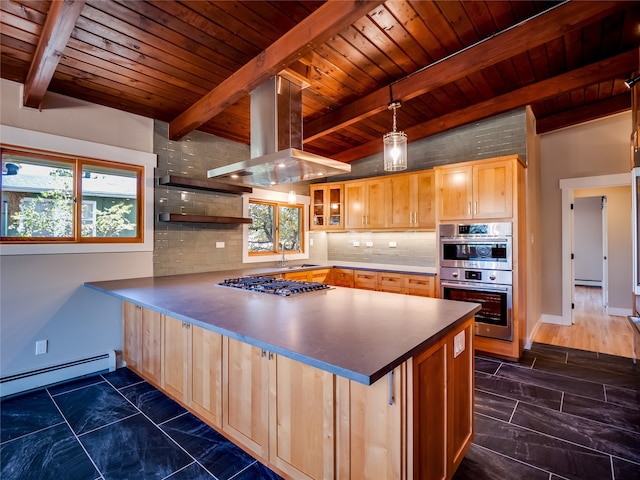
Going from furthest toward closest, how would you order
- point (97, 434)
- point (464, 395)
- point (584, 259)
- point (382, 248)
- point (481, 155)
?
point (584, 259) → point (382, 248) → point (481, 155) → point (97, 434) → point (464, 395)

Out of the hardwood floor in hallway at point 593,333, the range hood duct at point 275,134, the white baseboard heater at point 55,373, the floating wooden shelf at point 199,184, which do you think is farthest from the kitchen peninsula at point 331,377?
the hardwood floor in hallway at point 593,333

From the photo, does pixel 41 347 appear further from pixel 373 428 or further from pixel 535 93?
pixel 535 93

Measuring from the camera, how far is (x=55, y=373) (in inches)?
115

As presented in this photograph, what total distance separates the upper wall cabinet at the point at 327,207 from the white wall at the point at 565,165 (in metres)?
2.86

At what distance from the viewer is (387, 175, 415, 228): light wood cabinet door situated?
444 cm

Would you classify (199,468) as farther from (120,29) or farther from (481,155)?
(481,155)

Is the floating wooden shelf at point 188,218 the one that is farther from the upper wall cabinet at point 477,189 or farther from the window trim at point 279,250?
the upper wall cabinet at point 477,189

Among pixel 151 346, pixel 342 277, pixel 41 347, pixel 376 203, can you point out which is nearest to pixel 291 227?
pixel 342 277

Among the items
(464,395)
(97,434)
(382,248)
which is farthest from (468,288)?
(97,434)

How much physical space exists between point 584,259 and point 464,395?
29.2 ft

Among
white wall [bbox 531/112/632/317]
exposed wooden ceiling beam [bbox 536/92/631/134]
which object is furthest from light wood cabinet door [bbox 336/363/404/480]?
exposed wooden ceiling beam [bbox 536/92/631/134]

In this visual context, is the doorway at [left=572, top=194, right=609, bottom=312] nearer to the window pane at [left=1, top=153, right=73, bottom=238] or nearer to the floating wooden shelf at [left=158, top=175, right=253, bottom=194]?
the floating wooden shelf at [left=158, top=175, right=253, bottom=194]

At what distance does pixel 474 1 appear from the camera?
7.55 feet

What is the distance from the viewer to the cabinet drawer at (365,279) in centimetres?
452
